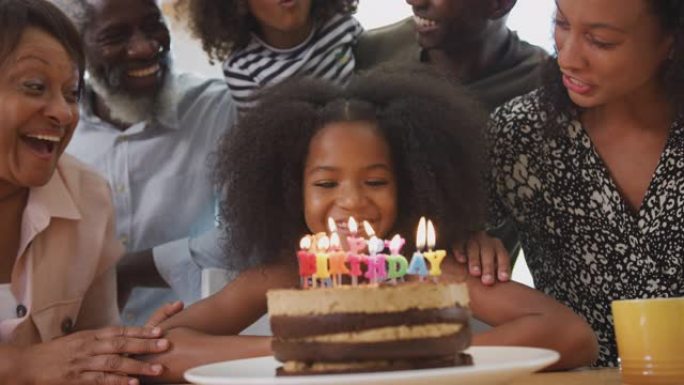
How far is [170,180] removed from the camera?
101 inches

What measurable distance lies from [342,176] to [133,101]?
1032 millimetres

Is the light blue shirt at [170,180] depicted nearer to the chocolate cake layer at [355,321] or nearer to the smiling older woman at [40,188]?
the smiling older woman at [40,188]

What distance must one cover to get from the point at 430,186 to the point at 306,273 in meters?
0.66

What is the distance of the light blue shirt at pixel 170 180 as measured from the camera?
8.30 feet

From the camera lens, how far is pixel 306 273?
1.23 meters

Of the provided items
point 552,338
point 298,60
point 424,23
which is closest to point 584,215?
point 552,338

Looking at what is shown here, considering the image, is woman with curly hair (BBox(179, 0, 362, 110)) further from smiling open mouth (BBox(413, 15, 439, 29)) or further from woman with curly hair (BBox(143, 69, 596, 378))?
woman with curly hair (BBox(143, 69, 596, 378))

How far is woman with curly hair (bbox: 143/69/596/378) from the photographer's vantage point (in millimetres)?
1772

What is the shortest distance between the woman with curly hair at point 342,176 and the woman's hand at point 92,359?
0.49 ft

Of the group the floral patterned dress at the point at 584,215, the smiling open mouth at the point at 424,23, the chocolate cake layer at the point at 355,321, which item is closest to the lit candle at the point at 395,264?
the chocolate cake layer at the point at 355,321

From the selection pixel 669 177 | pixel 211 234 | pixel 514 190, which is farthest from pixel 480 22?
pixel 211 234

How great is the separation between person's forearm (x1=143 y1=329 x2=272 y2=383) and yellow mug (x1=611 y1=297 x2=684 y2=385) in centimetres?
63

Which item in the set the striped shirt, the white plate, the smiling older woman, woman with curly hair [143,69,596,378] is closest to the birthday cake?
the white plate

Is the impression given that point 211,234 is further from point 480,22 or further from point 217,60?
point 480,22
